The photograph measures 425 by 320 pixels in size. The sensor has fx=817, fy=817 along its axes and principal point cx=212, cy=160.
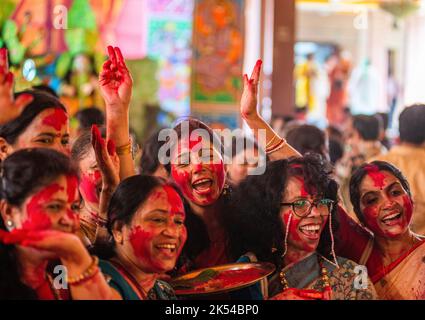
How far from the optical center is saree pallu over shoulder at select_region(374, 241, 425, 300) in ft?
6.66

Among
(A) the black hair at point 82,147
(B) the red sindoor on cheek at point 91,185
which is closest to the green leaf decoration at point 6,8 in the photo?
(A) the black hair at point 82,147

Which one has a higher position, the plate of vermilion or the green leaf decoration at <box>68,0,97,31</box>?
the green leaf decoration at <box>68,0,97,31</box>

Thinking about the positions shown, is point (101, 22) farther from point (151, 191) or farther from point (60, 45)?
point (151, 191)

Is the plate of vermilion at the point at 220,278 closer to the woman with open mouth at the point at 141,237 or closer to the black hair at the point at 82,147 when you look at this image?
the woman with open mouth at the point at 141,237

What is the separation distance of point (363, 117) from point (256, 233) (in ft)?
9.84

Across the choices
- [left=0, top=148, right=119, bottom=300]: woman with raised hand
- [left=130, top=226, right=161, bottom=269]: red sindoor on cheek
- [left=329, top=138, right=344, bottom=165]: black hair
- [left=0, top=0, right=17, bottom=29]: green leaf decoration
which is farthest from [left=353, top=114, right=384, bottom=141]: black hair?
[left=0, top=148, right=119, bottom=300]: woman with raised hand

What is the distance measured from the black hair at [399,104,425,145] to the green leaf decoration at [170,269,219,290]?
166cm

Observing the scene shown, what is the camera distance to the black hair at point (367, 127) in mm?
4863

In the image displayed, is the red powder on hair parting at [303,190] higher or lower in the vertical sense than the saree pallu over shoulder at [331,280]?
higher

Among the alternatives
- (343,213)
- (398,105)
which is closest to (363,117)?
(343,213)

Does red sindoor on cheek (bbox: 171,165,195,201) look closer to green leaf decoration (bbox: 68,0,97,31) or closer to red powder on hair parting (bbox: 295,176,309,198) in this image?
red powder on hair parting (bbox: 295,176,309,198)

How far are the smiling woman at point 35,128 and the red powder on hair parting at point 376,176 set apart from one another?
773 millimetres

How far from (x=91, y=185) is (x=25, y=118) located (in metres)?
0.30

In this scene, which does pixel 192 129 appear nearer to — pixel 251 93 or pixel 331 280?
pixel 251 93
